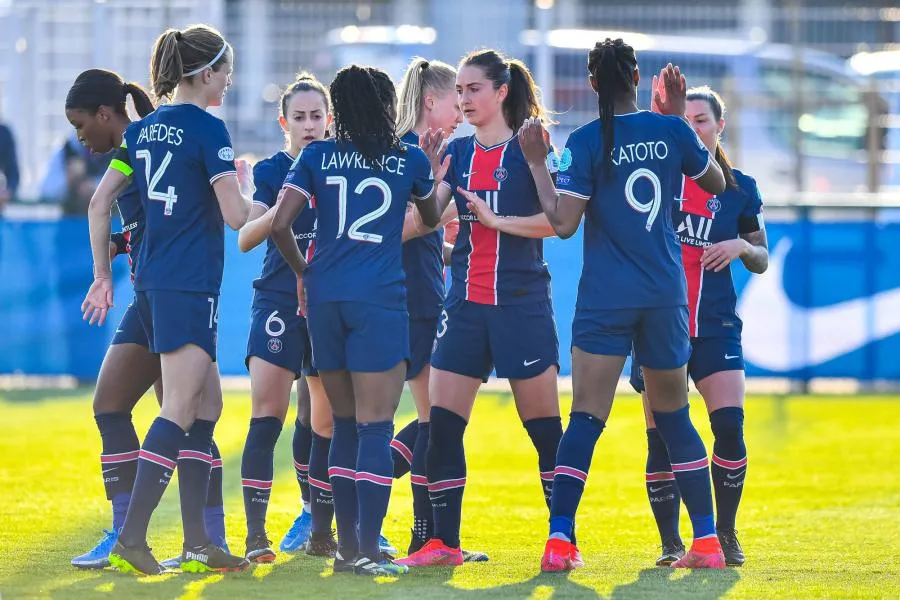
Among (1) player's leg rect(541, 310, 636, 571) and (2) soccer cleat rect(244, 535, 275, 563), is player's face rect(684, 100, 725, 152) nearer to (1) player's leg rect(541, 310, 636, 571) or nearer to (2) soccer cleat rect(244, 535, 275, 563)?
(1) player's leg rect(541, 310, 636, 571)

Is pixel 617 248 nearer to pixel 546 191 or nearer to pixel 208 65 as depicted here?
pixel 546 191

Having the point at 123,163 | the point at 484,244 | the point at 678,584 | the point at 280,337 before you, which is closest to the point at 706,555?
the point at 678,584

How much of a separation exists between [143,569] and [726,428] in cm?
253

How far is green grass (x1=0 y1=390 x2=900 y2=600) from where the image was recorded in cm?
545

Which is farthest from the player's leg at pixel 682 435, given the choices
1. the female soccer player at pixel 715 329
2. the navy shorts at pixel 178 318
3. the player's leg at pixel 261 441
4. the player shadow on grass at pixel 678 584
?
the navy shorts at pixel 178 318

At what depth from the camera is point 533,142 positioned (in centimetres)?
577

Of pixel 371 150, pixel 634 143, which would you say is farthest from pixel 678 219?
pixel 371 150

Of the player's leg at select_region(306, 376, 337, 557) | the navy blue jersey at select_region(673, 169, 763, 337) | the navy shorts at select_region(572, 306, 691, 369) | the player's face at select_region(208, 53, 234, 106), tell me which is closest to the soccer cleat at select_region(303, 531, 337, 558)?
the player's leg at select_region(306, 376, 337, 557)

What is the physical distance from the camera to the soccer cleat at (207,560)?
5.68 m

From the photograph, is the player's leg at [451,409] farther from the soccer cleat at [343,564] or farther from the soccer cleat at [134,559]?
the soccer cleat at [134,559]

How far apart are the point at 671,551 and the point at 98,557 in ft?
7.84

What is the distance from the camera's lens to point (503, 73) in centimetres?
606

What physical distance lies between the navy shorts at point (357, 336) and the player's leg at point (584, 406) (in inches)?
27.7

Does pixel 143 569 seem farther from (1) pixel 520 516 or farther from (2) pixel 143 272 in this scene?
(1) pixel 520 516
